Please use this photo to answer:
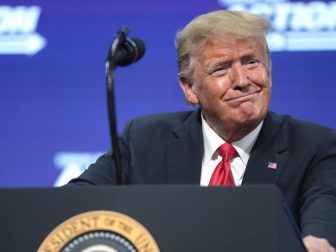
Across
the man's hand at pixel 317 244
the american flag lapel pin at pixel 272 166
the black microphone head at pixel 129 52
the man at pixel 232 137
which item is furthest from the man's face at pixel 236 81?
the man's hand at pixel 317 244

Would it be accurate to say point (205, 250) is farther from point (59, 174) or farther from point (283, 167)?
point (59, 174)

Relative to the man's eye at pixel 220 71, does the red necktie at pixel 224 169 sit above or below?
below

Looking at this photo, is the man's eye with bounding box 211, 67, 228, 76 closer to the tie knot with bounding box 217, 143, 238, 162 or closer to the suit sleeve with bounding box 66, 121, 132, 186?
the tie knot with bounding box 217, 143, 238, 162

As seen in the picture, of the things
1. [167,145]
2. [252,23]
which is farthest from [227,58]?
[167,145]

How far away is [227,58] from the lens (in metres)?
2.23

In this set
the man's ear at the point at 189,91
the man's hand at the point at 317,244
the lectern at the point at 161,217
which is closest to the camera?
the lectern at the point at 161,217

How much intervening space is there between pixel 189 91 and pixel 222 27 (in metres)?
0.32

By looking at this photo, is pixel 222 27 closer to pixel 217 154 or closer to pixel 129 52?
Result: pixel 217 154

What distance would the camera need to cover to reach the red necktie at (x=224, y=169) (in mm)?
2182

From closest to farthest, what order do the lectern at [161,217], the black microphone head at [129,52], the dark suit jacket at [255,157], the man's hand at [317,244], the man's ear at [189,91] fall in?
1. the lectern at [161,217]
2. the man's hand at [317,244]
3. the black microphone head at [129,52]
4. the dark suit jacket at [255,157]
5. the man's ear at [189,91]

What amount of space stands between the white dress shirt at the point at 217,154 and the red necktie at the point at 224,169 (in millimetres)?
19

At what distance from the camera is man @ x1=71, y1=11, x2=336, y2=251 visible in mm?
2158

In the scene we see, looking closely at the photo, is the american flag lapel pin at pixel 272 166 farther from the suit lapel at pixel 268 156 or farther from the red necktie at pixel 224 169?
the red necktie at pixel 224 169

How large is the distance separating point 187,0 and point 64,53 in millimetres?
507
